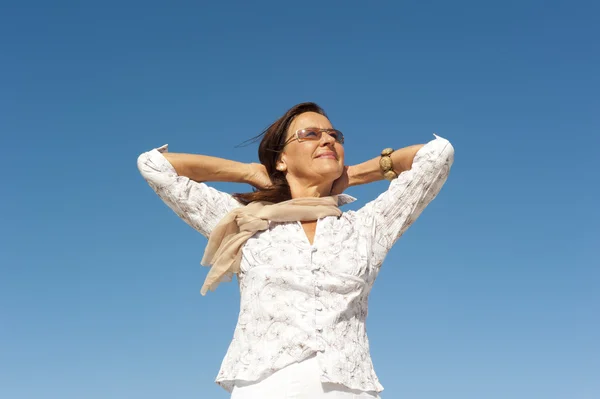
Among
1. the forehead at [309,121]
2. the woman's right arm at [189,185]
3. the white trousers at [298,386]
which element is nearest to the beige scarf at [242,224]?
the woman's right arm at [189,185]

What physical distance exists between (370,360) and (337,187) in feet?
5.11

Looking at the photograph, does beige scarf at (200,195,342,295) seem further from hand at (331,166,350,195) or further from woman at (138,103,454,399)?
hand at (331,166,350,195)

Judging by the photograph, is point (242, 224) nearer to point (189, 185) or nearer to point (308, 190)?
point (189, 185)

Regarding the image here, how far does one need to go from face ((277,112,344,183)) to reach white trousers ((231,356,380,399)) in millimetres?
1545

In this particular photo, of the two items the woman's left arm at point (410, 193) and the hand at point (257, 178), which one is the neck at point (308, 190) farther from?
the woman's left arm at point (410, 193)

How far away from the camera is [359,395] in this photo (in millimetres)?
4691

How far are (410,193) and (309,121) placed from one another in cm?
101

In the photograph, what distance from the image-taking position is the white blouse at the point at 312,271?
15.4 ft

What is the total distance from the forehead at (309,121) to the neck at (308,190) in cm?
46

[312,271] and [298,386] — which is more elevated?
[312,271]

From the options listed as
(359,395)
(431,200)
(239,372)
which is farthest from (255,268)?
(431,200)

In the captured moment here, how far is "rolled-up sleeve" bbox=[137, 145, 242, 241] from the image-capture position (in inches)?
216

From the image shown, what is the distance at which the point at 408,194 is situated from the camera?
17.9 ft

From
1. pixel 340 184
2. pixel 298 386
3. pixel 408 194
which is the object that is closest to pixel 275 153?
pixel 340 184
